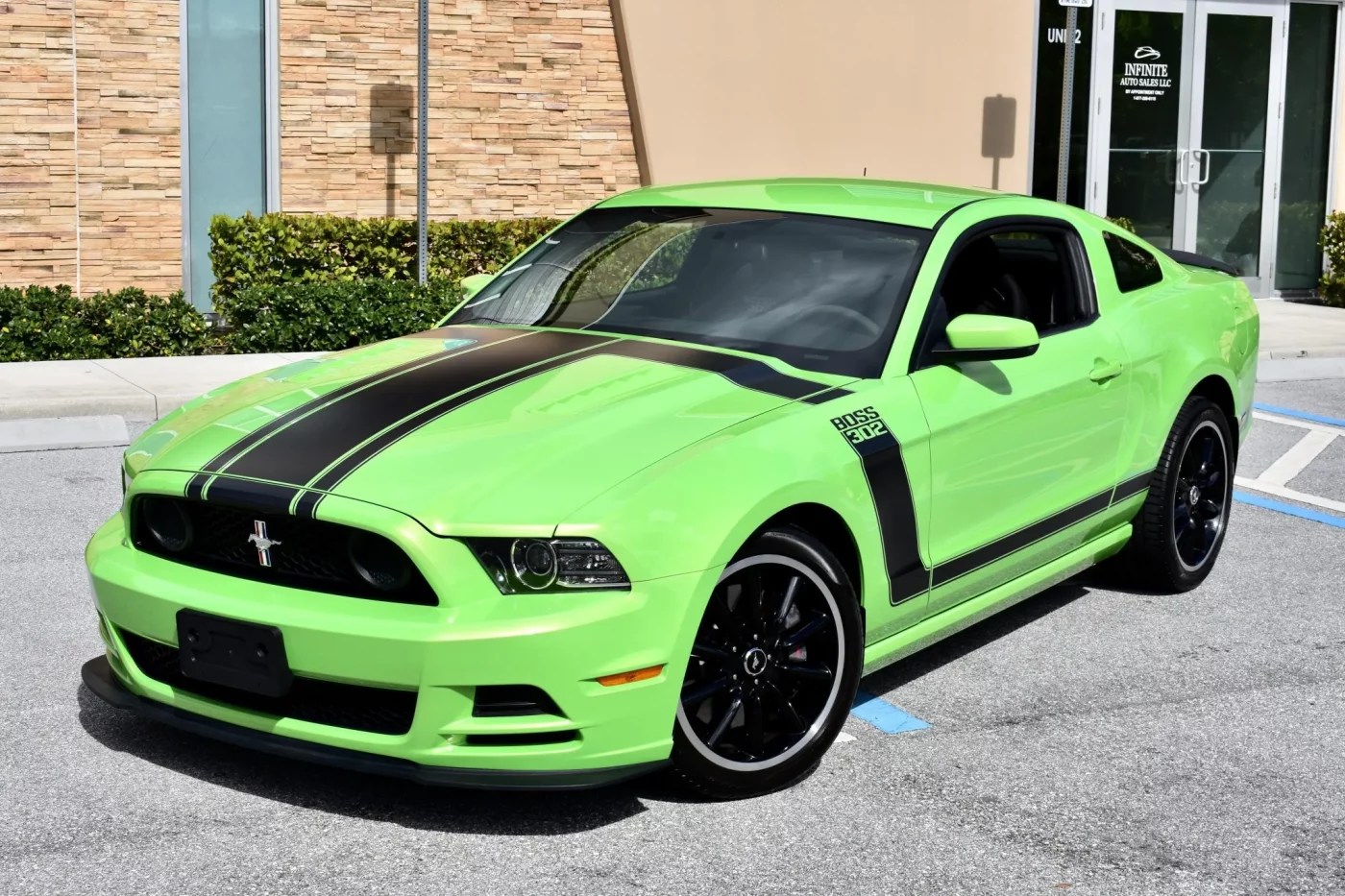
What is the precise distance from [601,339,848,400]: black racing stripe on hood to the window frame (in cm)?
43

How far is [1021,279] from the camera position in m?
5.80

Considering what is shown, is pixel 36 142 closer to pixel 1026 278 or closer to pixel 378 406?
pixel 1026 278

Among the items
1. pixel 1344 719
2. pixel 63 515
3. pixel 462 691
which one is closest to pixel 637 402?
pixel 462 691

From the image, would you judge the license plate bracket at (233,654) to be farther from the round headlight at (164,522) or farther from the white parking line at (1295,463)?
the white parking line at (1295,463)

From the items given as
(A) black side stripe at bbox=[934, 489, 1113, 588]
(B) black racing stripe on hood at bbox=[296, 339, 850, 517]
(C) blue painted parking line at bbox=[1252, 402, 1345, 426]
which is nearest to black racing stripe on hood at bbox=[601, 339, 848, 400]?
(B) black racing stripe on hood at bbox=[296, 339, 850, 517]

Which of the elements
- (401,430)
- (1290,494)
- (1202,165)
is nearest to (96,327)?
(1290,494)

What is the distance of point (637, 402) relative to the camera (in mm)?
4395

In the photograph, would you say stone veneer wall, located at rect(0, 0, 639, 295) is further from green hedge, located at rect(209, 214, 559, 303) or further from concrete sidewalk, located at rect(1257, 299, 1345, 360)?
concrete sidewalk, located at rect(1257, 299, 1345, 360)

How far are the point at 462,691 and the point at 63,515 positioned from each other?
422 cm

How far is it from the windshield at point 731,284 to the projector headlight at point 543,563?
1.22m

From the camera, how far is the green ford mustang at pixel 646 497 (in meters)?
3.84

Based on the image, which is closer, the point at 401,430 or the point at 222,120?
the point at 401,430

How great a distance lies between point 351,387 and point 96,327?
26.5ft

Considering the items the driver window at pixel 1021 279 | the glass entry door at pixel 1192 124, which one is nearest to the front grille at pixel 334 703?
the driver window at pixel 1021 279
